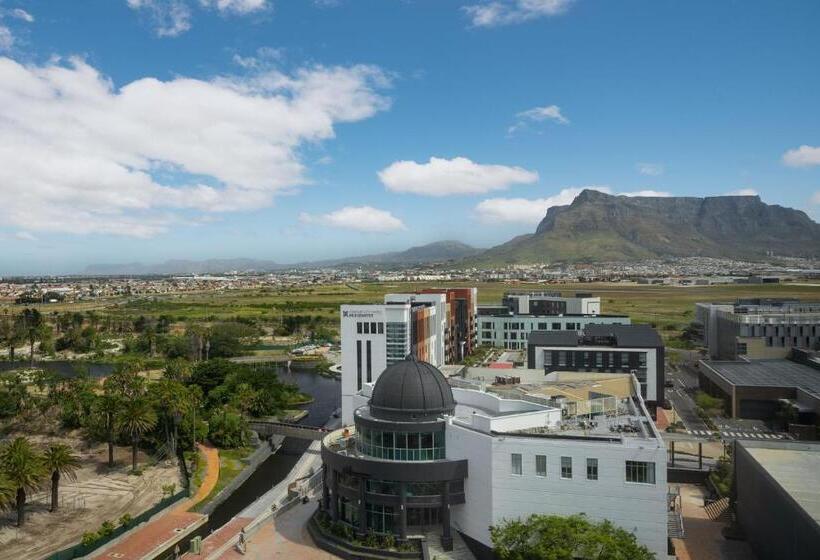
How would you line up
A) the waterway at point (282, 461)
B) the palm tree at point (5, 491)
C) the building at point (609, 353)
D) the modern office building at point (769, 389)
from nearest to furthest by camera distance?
the palm tree at point (5, 491) < the waterway at point (282, 461) < the modern office building at point (769, 389) < the building at point (609, 353)

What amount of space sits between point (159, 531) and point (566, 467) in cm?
2802

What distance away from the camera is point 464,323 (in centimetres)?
10912

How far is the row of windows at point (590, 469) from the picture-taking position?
104 ft

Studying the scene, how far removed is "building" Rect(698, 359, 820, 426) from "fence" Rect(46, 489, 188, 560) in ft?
184

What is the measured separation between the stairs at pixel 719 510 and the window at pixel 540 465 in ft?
55.9

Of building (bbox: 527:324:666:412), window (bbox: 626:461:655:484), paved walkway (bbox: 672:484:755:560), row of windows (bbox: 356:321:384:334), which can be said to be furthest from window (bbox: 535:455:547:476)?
row of windows (bbox: 356:321:384:334)

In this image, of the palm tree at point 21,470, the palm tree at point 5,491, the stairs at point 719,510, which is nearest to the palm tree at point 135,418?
the palm tree at point 21,470

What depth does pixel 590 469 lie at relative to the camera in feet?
107

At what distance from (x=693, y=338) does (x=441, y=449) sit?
372 ft

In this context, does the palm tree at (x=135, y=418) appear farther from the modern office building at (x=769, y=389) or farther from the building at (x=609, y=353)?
the modern office building at (x=769, y=389)

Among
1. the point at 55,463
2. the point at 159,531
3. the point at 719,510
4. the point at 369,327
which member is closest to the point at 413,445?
the point at 159,531

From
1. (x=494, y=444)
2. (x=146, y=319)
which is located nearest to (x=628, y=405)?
(x=494, y=444)

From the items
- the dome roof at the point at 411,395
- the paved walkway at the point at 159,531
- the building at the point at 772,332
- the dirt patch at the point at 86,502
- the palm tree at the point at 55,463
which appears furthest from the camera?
the building at the point at 772,332

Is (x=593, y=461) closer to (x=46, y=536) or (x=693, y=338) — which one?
(x=46, y=536)
